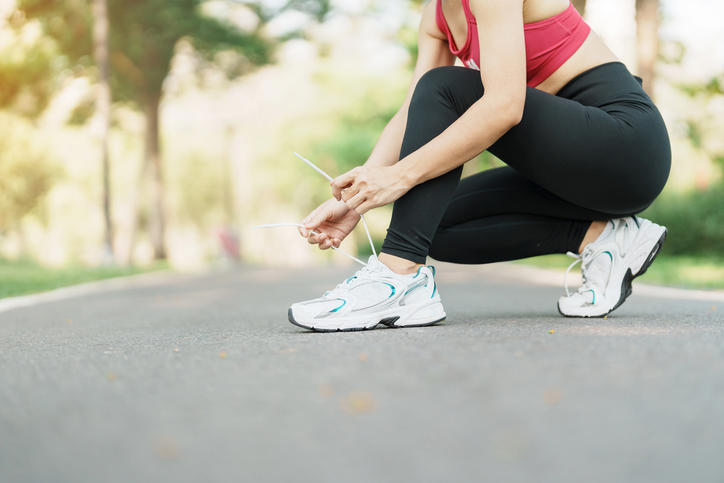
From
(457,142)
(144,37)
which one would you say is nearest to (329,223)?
(457,142)

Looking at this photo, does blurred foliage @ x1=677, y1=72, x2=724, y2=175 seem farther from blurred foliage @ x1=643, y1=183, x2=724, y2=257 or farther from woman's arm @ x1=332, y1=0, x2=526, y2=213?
woman's arm @ x1=332, y1=0, x2=526, y2=213

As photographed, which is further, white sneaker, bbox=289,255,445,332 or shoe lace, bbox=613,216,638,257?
shoe lace, bbox=613,216,638,257

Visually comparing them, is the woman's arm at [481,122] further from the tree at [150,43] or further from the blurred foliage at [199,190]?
the blurred foliage at [199,190]

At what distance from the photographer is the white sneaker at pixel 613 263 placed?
3.20m

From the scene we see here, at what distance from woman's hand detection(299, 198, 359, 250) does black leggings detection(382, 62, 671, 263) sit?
281 mm

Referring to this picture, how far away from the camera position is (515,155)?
2992 millimetres

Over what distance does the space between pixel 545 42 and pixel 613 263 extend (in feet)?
2.92

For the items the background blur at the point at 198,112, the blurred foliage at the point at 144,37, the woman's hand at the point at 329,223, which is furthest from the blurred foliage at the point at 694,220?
the woman's hand at the point at 329,223

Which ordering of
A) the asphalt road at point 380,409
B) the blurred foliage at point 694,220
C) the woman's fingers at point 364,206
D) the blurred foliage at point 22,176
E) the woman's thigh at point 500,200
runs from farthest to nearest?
the blurred foliage at point 22,176, the blurred foliage at point 694,220, the woman's thigh at point 500,200, the woman's fingers at point 364,206, the asphalt road at point 380,409

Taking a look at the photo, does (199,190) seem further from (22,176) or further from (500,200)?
(500,200)

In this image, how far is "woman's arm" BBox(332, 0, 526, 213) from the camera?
273 cm

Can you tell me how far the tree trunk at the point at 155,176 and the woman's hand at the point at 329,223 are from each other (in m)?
20.4

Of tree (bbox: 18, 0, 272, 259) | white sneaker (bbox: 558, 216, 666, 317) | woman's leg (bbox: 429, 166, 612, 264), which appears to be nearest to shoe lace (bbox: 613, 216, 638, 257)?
white sneaker (bbox: 558, 216, 666, 317)

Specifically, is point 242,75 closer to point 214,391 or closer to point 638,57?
point 638,57
